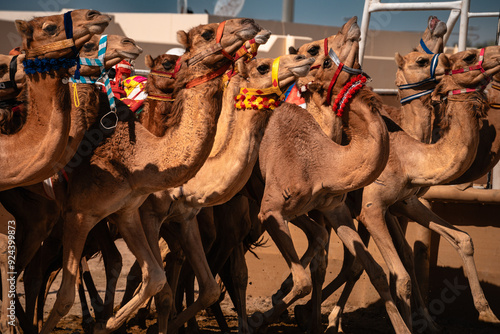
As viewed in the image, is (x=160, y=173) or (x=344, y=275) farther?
(x=344, y=275)

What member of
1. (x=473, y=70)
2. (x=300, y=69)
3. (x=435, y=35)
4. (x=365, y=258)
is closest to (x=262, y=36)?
(x=300, y=69)

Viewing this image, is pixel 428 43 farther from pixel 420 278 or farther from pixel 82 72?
pixel 82 72

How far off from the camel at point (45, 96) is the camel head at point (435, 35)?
5144 millimetres

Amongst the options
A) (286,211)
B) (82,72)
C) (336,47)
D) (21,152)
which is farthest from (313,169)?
(21,152)

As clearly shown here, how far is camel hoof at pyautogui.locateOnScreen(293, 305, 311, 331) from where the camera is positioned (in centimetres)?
845

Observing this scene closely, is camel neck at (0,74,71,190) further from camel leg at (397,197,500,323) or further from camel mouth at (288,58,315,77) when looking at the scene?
camel leg at (397,197,500,323)

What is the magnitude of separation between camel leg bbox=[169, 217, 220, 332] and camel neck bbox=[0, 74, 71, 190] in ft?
5.67

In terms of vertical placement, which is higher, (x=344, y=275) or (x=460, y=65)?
(x=460, y=65)

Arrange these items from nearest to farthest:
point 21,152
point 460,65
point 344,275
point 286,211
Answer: point 21,152 < point 286,211 < point 460,65 < point 344,275

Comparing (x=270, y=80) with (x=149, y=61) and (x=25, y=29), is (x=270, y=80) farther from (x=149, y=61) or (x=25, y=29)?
(x=25, y=29)

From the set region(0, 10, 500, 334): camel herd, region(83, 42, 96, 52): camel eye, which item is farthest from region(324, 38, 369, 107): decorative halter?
region(83, 42, 96, 52): camel eye

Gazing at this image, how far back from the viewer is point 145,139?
20.3ft

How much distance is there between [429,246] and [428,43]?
2.60 meters

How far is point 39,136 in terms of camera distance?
217 inches
